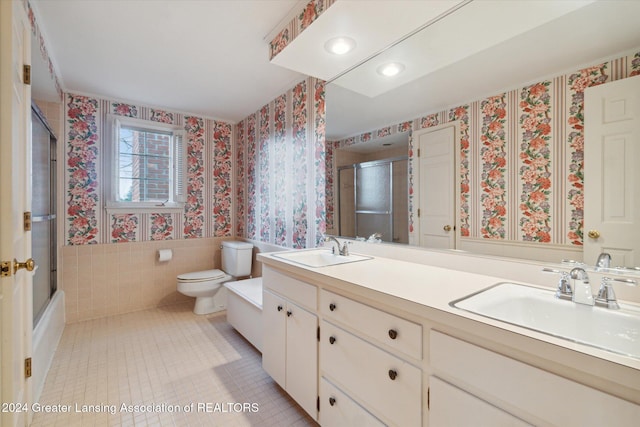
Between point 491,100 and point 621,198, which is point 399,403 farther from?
point 491,100

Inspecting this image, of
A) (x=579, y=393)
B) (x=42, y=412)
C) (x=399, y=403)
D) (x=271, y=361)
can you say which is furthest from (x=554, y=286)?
(x=42, y=412)

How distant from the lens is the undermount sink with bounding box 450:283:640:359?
853 mm

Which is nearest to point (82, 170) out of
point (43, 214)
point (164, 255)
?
point (43, 214)

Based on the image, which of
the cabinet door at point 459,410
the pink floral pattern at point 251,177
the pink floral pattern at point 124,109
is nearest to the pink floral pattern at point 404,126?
the cabinet door at point 459,410

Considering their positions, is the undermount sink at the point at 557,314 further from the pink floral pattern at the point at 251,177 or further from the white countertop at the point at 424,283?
the pink floral pattern at the point at 251,177

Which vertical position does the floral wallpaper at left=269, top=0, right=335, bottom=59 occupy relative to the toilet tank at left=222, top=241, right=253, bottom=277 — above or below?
above

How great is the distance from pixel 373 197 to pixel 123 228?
2.75 m

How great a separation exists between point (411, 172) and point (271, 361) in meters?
1.44

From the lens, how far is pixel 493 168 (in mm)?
1324

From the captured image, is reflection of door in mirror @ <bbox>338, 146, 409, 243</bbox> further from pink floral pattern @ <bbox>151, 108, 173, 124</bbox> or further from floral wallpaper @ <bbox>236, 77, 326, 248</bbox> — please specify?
pink floral pattern @ <bbox>151, 108, 173, 124</bbox>

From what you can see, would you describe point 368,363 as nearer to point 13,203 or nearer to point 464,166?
point 464,166

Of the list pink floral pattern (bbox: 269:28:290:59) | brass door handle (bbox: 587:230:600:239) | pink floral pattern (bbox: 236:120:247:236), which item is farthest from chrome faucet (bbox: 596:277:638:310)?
pink floral pattern (bbox: 236:120:247:236)

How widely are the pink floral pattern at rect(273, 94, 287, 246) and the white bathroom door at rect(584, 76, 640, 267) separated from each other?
87.3 inches

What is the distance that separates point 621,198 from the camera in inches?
38.8
